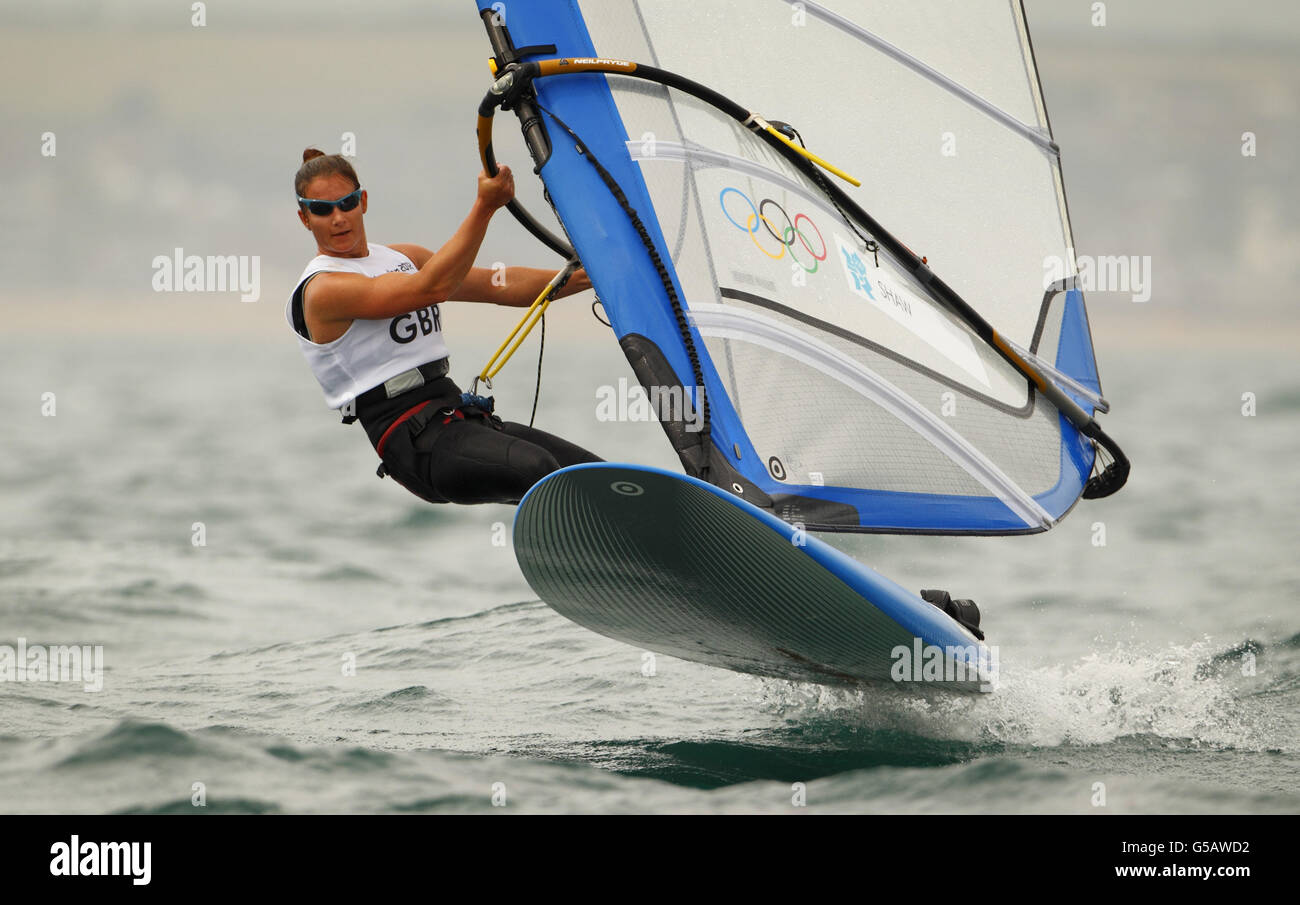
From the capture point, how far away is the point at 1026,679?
15.3ft

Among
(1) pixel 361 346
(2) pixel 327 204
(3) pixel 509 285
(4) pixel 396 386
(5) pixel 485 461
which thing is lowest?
(5) pixel 485 461

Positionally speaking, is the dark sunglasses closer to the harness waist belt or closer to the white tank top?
the white tank top

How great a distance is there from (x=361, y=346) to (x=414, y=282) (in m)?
0.36

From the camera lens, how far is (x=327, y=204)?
408 centimetres

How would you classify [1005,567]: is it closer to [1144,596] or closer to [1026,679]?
[1144,596]

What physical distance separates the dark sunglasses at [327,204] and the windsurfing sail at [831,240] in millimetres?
490

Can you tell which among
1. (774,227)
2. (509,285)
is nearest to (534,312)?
(509,285)

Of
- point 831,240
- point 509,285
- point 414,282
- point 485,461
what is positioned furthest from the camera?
point 509,285

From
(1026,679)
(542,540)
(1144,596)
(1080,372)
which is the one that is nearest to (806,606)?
(542,540)

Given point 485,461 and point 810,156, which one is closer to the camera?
point 485,461

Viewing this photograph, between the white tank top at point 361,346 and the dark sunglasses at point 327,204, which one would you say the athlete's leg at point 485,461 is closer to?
the white tank top at point 361,346

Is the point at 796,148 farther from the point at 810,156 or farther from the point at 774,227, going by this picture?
the point at 774,227

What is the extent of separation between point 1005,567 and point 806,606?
5181 mm

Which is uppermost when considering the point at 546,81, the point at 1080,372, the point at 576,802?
the point at 546,81
